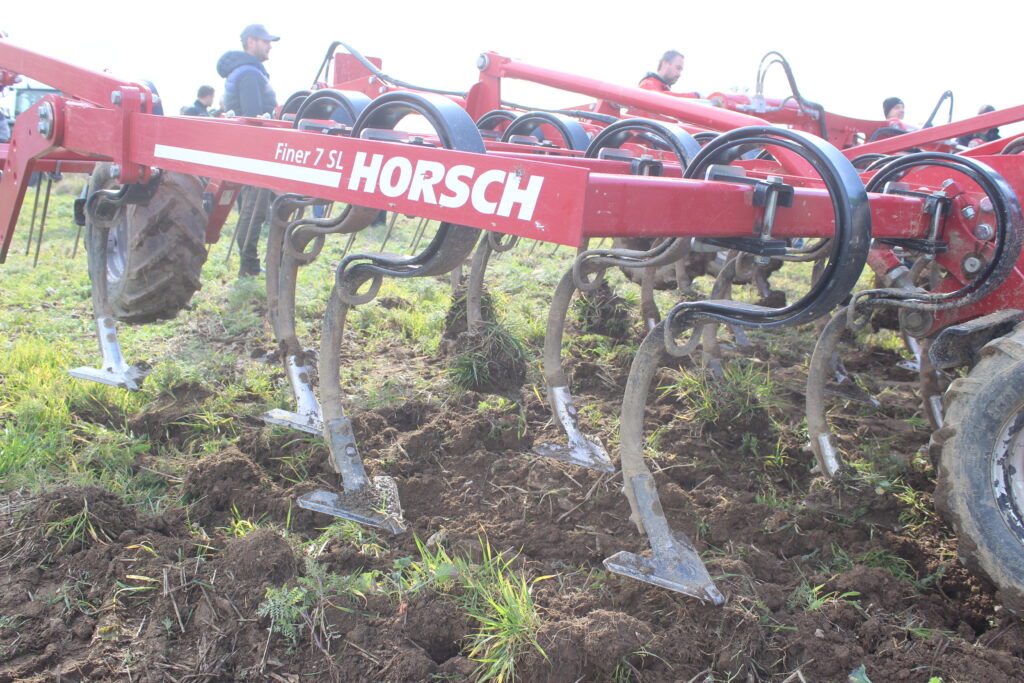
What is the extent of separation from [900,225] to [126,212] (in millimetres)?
3334

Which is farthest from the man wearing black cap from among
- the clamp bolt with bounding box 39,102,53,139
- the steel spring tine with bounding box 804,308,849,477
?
the steel spring tine with bounding box 804,308,849,477

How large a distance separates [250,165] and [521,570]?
1534 millimetres

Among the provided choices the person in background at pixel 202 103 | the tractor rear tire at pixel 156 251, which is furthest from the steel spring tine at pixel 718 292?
the person in background at pixel 202 103

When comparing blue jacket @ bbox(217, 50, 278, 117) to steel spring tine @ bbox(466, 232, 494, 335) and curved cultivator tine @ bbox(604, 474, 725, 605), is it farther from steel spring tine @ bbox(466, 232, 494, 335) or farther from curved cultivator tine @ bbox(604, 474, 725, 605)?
curved cultivator tine @ bbox(604, 474, 725, 605)

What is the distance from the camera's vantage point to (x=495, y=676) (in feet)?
6.84

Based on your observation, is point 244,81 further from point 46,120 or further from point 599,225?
point 599,225

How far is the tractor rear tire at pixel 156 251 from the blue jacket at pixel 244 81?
3.52 metres

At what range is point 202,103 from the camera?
9.12 meters

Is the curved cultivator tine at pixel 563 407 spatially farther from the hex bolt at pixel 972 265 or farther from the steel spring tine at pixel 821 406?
the hex bolt at pixel 972 265

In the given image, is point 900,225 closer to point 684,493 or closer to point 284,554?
point 684,493

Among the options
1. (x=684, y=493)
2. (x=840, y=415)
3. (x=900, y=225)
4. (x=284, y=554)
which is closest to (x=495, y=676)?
(x=284, y=554)

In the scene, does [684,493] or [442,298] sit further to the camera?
[442,298]

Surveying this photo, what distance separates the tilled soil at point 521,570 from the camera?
2125 mm

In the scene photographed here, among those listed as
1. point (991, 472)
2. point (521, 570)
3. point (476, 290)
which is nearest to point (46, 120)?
point (476, 290)
